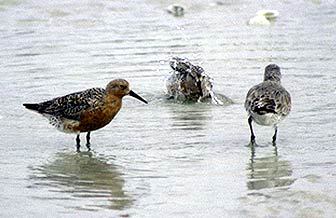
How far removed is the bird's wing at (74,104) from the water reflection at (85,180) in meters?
0.50

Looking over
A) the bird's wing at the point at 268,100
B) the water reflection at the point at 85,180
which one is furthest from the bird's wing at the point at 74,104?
the bird's wing at the point at 268,100

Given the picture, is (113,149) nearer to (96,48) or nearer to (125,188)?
(125,188)

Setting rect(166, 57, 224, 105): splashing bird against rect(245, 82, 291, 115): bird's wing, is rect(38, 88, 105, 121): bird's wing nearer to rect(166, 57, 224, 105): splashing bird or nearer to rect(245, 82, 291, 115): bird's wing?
rect(245, 82, 291, 115): bird's wing

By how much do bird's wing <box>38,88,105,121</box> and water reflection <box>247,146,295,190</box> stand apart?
1706 mm

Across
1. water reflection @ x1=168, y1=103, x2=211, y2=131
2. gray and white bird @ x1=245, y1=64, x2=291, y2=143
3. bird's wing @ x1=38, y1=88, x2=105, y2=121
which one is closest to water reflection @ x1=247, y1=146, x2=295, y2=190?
gray and white bird @ x1=245, y1=64, x2=291, y2=143

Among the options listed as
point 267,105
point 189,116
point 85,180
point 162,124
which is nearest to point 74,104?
point 162,124

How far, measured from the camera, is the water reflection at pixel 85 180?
325 inches

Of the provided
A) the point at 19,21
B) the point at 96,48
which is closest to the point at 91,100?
the point at 96,48

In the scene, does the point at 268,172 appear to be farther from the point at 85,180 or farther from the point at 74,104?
the point at 74,104

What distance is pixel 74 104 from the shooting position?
10.4 meters

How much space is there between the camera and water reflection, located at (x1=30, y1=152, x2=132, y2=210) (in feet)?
27.1

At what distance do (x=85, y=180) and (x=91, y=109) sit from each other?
1446 millimetres

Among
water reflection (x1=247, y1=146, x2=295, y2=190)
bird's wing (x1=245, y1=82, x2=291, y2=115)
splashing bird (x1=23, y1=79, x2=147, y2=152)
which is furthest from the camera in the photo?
splashing bird (x1=23, y1=79, x2=147, y2=152)

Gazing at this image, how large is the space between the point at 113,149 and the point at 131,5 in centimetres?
1067
